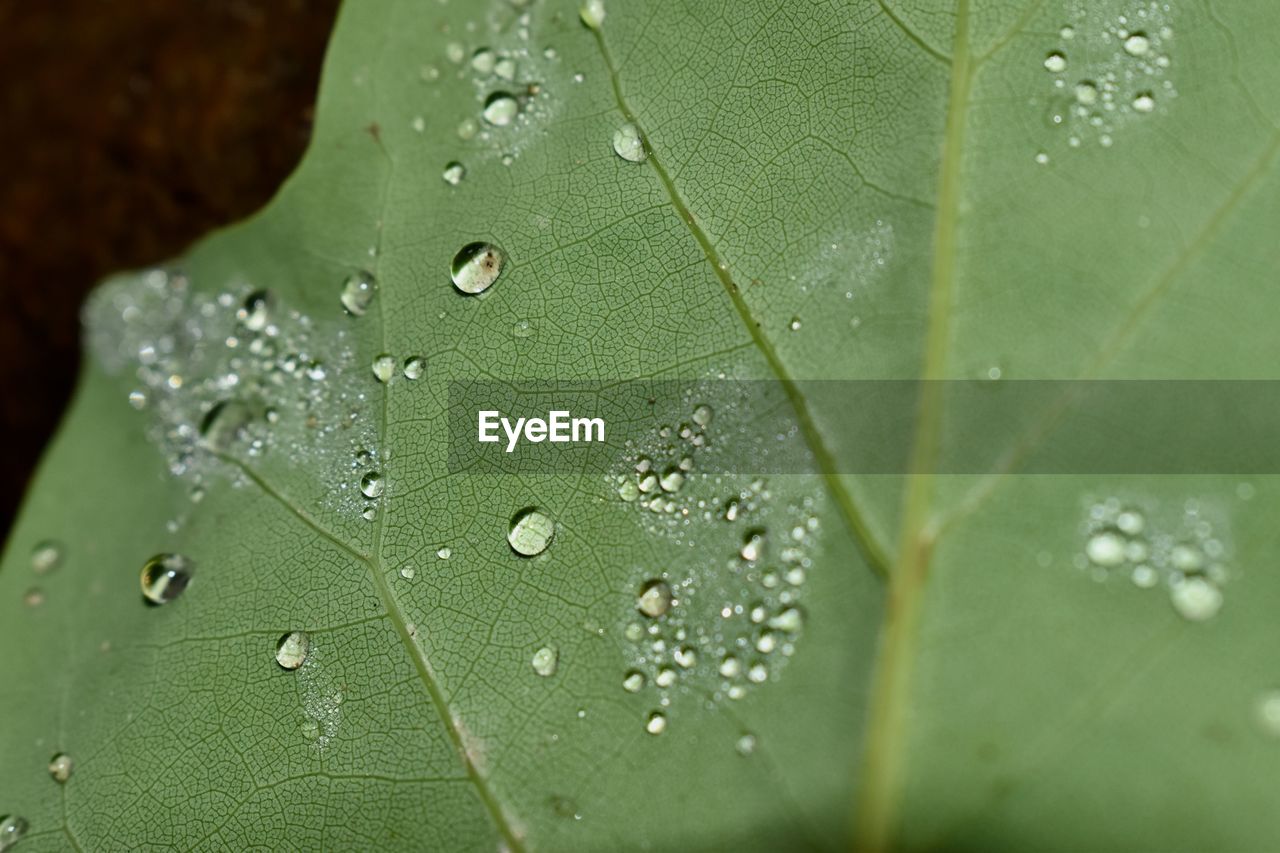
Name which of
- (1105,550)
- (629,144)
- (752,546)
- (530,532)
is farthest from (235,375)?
(1105,550)

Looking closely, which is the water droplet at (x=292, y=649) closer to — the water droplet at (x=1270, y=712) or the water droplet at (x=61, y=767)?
the water droplet at (x=61, y=767)

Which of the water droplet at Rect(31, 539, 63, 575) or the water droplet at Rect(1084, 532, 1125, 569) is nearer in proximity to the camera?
the water droplet at Rect(1084, 532, 1125, 569)

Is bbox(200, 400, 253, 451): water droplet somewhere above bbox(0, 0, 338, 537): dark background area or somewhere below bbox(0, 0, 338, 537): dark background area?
below

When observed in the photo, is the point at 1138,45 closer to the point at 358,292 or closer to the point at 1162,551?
the point at 1162,551

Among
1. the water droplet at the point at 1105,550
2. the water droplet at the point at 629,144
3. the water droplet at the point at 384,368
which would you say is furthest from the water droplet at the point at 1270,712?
the water droplet at the point at 384,368

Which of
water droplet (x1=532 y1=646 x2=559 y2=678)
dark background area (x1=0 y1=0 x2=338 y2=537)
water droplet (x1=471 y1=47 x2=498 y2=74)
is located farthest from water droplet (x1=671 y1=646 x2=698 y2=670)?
dark background area (x1=0 y1=0 x2=338 y2=537)

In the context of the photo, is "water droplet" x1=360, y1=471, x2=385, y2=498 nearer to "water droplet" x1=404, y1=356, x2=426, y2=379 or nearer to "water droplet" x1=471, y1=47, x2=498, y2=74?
"water droplet" x1=404, y1=356, x2=426, y2=379

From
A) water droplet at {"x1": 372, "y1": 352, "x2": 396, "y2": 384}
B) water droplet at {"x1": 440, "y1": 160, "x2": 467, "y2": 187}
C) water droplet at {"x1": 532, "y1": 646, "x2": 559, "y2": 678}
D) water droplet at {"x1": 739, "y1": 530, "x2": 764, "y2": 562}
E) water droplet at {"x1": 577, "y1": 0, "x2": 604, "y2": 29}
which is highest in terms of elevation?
water droplet at {"x1": 577, "y1": 0, "x2": 604, "y2": 29}
